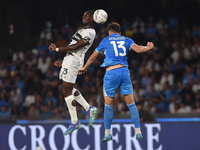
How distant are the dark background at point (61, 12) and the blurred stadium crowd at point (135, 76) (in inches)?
21.7

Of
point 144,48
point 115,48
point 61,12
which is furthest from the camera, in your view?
point 61,12

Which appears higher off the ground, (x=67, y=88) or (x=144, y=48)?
(x=144, y=48)

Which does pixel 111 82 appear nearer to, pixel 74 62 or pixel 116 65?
pixel 116 65

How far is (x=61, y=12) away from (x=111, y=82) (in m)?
9.69

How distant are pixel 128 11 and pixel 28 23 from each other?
414 centimetres

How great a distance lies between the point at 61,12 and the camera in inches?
625

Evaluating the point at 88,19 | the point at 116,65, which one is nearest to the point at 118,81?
the point at 116,65

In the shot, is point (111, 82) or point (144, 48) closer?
point (144, 48)

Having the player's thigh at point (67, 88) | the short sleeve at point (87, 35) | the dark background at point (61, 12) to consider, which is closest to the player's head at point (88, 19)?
the short sleeve at point (87, 35)

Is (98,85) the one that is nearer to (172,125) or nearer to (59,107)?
(59,107)

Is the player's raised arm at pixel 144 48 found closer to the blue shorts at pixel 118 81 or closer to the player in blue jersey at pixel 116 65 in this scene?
the player in blue jersey at pixel 116 65

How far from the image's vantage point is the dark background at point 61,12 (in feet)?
47.9

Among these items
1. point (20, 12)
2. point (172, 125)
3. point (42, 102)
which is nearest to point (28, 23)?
point (20, 12)

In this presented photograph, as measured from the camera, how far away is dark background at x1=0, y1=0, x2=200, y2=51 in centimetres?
1459
